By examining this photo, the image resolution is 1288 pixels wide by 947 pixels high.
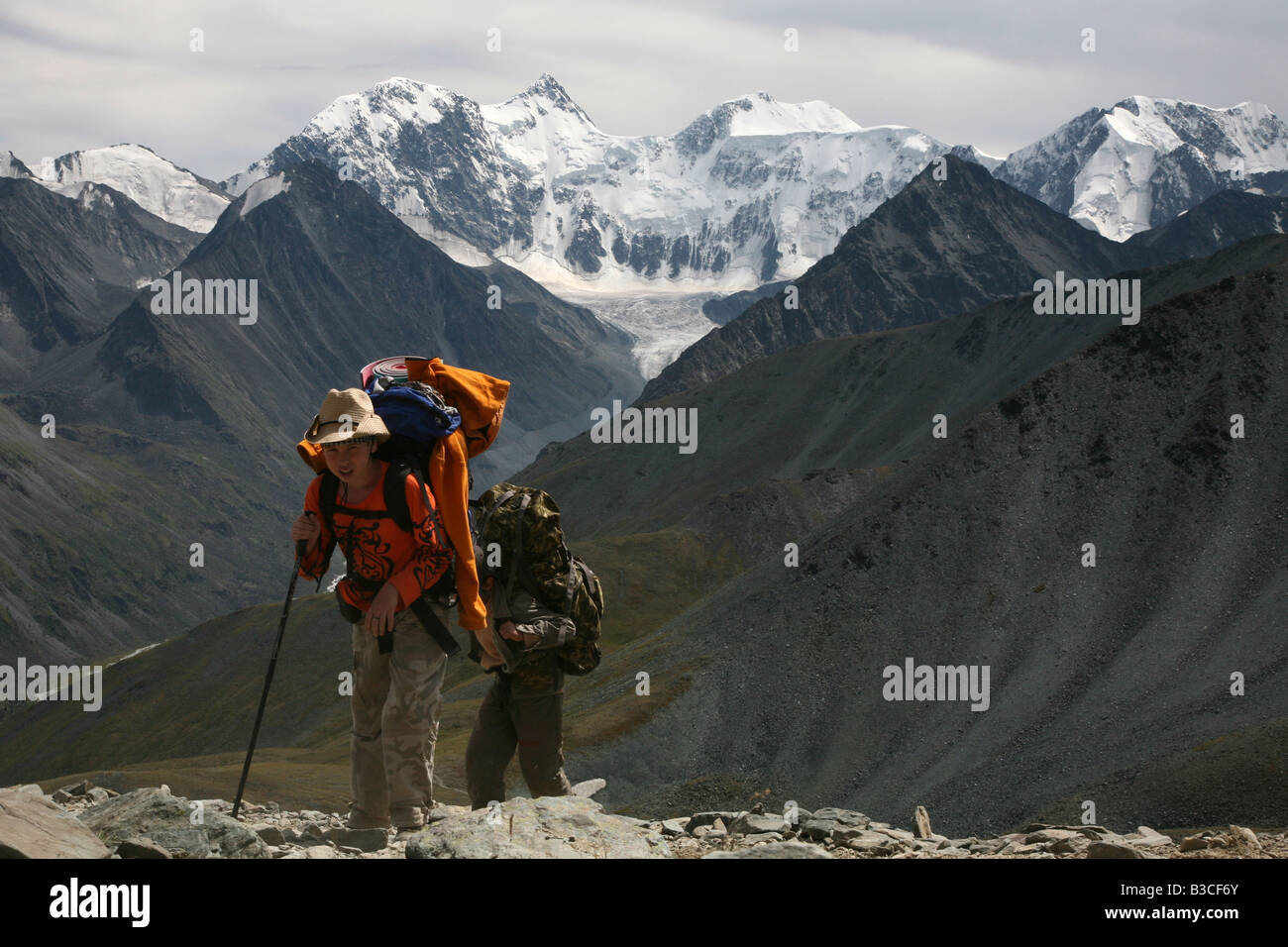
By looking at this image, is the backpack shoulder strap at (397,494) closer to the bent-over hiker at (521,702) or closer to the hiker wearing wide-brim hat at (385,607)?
the hiker wearing wide-brim hat at (385,607)

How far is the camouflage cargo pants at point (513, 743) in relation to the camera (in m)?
14.7

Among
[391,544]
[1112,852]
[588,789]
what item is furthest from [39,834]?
[1112,852]

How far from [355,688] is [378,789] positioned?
108 centimetres

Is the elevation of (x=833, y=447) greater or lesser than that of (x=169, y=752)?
greater

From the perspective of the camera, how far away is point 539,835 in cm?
1134

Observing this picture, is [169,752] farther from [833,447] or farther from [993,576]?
[993,576]

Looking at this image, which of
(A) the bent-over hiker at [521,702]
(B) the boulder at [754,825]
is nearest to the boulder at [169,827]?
(A) the bent-over hiker at [521,702]

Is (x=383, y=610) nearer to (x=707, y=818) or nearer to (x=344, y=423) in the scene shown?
(x=344, y=423)

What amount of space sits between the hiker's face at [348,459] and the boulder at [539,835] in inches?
136

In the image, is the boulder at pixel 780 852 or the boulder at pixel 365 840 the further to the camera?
the boulder at pixel 365 840

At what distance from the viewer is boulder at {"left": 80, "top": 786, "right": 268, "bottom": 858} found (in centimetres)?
1148
